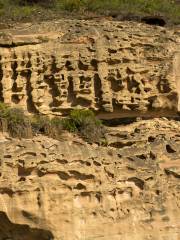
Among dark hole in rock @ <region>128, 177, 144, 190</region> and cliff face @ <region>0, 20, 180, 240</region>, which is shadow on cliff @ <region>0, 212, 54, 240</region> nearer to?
cliff face @ <region>0, 20, 180, 240</region>

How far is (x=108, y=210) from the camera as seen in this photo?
11.7 meters

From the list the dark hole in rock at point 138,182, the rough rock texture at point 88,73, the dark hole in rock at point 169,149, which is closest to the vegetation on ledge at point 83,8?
the rough rock texture at point 88,73

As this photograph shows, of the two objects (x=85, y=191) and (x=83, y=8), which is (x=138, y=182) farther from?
(x=83, y=8)

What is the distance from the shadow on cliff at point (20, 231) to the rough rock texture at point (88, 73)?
3671 mm

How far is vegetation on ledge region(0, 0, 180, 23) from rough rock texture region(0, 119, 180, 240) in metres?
5.69

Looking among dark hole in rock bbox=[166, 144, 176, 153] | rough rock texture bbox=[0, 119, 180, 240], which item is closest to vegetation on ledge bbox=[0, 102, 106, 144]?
rough rock texture bbox=[0, 119, 180, 240]

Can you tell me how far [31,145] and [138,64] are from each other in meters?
4.27

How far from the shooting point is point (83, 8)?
1788 cm

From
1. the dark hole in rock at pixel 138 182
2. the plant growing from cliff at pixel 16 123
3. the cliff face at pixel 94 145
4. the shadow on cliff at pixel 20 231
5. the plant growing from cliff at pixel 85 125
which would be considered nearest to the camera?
the shadow on cliff at pixel 20 231

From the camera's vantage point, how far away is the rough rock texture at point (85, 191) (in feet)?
36.8

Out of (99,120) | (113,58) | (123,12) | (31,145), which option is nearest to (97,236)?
(31,145)

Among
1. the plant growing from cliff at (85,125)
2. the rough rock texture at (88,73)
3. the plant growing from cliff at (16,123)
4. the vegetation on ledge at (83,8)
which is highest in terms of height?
the vegetation on ledge at (83,8)

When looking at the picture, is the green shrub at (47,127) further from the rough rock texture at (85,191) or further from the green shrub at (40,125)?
the rough rock texture at (85,191)

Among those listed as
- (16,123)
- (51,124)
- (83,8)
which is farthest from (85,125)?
(83,8)
